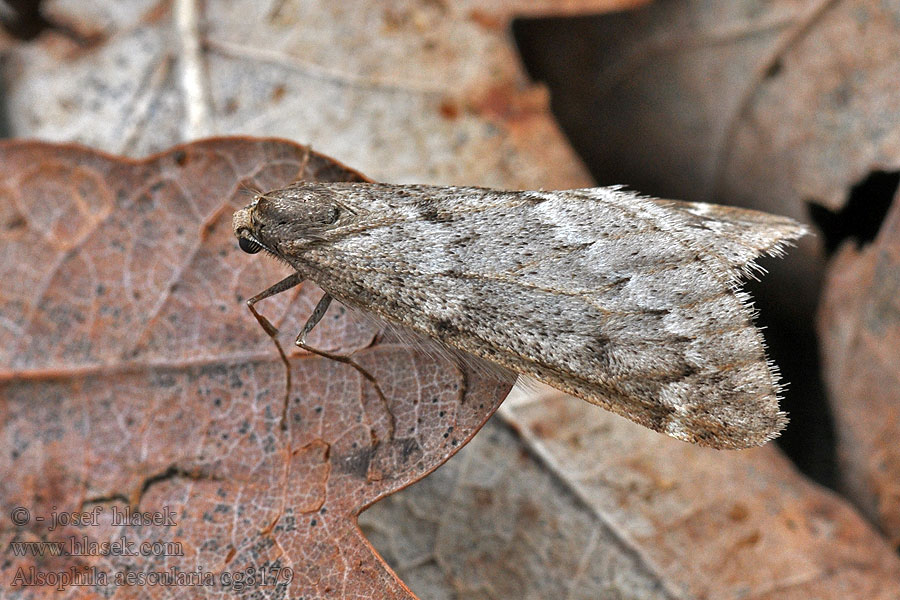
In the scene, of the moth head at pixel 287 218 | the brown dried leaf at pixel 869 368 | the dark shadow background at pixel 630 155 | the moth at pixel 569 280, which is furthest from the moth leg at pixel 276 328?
the brown dried leaf at pixel 869 368

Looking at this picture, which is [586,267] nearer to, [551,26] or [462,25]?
[462,25]

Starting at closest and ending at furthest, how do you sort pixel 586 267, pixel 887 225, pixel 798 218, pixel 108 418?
pixel 586 267 < pixel 108 418 < pixel 887 225 < pixel 798 218

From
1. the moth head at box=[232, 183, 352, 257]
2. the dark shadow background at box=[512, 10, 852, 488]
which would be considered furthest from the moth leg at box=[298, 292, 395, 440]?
the dark shadow background at box=[512, 10, 852, 488]

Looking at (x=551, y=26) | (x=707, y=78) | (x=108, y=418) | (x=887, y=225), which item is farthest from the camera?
(x=551, y=26)

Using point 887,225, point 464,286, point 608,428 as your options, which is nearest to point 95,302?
point 464,286

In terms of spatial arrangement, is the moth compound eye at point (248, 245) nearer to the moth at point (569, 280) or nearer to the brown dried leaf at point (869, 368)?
the moth at point (569, 280)

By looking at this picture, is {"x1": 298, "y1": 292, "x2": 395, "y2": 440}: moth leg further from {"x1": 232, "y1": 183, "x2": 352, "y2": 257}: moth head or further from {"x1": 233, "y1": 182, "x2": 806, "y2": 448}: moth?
{"x1": 232, "y1": 183, "x2": 352, "y2": 257}: moth head

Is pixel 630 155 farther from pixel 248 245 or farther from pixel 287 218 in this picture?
pixel 248 245
